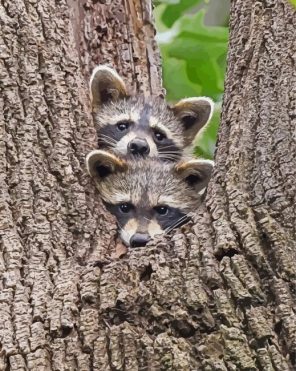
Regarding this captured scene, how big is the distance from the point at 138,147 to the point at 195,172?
1.40ft

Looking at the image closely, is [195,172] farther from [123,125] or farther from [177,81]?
[177,81]

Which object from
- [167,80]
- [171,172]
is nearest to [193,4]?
[167,80]

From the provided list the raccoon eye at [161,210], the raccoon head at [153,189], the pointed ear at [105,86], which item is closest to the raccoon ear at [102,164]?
the raccoon head at [153,189]

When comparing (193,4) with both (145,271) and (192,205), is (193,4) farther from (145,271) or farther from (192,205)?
(145,271)

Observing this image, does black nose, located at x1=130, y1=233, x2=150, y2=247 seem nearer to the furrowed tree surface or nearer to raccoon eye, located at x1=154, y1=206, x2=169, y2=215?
raccoon eye, located at x1=154, y1=206, x2=169, y2=215

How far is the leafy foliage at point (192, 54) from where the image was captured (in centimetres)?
641

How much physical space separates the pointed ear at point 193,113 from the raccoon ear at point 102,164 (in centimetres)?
84

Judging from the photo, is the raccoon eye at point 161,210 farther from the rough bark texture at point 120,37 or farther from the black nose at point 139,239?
the rough bark texture at point 120,37

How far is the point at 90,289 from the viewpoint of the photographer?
3.34m

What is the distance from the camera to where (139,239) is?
5.00 meters

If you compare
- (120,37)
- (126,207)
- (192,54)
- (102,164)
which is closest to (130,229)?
(102,164)

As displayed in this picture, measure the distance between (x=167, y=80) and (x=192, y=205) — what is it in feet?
3.50

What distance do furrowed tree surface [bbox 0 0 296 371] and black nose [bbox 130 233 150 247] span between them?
0.65 metres

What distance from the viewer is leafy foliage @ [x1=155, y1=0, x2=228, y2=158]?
6.41 m
